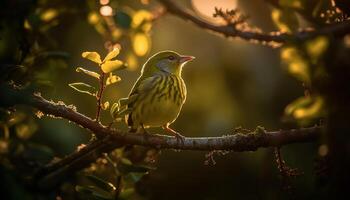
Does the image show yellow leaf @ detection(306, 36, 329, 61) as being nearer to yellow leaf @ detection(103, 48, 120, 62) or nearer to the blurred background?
the blurred background

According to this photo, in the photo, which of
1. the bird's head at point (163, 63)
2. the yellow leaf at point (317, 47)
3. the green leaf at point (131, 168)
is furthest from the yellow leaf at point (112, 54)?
the bird's head at point (163, 63)

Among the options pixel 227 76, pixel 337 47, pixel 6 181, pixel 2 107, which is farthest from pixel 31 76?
pixel 227 76

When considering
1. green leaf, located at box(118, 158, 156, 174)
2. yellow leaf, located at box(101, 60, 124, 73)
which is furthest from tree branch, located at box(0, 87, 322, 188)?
yellow leaf, located at box(101, 60, 124, 73)

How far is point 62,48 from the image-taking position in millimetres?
5648

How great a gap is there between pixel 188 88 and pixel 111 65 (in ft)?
10.2

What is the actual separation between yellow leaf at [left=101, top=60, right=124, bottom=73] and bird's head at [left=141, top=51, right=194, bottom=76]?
179 centimetres

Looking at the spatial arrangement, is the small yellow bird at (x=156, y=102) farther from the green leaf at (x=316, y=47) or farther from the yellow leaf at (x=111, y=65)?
the green leaf at (x=316, y=47)

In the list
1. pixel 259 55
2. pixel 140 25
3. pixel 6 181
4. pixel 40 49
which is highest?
pixel 259 55

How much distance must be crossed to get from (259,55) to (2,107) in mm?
5013

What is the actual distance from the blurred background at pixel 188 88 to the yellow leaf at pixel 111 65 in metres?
0.35

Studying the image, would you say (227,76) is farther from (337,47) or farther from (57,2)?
(337,47)

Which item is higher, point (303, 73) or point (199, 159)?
point (199, 159)

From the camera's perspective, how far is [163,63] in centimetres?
491

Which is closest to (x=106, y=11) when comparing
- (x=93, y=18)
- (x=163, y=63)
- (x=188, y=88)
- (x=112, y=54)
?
(x=93, y=18)
